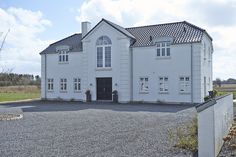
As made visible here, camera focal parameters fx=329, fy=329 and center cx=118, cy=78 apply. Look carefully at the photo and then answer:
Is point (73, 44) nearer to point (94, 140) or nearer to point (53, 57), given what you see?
point (53, 57)

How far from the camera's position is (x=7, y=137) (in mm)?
11594

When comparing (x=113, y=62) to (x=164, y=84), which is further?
(x=113, y=62)

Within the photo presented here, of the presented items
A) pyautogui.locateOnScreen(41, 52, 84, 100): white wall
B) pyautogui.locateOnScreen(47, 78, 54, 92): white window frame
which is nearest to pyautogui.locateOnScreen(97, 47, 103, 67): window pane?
pyautogui.locateOnScreen(41, 52, 84, 100): white wall

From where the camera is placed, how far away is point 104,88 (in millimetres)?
32969

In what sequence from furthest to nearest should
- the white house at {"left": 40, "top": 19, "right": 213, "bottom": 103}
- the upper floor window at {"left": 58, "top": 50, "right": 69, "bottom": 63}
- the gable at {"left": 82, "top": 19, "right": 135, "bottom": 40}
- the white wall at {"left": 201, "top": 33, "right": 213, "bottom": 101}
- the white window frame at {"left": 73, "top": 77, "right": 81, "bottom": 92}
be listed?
1. the upper floor window at {"left": 58, "top": 50, "right": 69, "bottom": 63}
2. the white window frame at {"left": 73, "top": 77, "right": 81, "bottom": 92}
3. the gable at {"left": 82, "top": 19, "right": 135, "bottom": 40}
4. the white wall at {"left": 201, "top": 33, "right": 213, "bottom": 101}
5. the white house at {"left": 40, "top": 19, "right": 213, "bottom": 103}

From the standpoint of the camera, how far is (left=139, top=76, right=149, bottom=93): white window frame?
30.8 meters

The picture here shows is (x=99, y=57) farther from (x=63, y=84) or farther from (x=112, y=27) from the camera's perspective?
(x=63, y=84)

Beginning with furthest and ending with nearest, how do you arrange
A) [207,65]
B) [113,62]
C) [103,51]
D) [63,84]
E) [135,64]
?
[63,84] → [103,51] → [207,65] → [113,62] → [135,64]

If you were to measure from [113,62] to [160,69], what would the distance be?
4938 mm

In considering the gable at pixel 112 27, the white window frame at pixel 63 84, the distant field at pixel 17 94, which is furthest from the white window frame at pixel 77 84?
the distant field at pixel 17 94

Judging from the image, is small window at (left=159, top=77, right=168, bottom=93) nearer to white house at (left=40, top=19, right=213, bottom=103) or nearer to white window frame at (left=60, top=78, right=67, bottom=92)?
white house at (left=40, top=19, right=213, bottom=103)

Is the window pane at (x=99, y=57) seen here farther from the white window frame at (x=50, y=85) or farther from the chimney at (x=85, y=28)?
the white window frame at (x=50, y=85)

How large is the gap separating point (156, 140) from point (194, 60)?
18.9m

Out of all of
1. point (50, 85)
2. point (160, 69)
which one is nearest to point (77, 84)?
point (50, 85)
